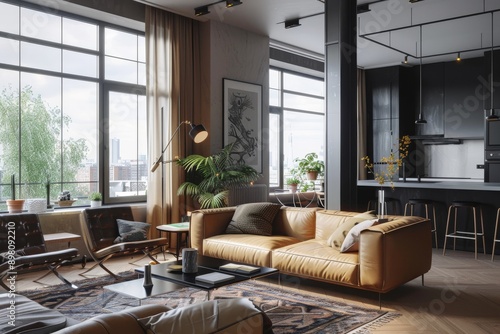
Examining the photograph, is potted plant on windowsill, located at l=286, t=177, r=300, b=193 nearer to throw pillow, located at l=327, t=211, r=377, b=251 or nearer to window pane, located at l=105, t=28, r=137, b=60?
window pane, located at l=105, t=28, r=137, b=60

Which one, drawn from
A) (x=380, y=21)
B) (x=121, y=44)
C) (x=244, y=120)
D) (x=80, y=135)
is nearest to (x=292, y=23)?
(x=380, y=21)

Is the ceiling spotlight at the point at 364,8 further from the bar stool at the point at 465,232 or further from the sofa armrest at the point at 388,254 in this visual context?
the sofa armrest at the point at 388,254

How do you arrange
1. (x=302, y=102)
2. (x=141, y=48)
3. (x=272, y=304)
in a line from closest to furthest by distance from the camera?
1. (x=272, y=304)
2. (x=141, y=48)
3. (x=302, y=102)

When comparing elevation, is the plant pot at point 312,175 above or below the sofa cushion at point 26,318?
above

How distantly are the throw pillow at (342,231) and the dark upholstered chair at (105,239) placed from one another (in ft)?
5.75

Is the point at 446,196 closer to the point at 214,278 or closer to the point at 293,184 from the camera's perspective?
the point at 293,184

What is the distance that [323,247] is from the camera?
4340mm

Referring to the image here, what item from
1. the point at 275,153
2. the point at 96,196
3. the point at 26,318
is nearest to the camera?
the point at 26,318

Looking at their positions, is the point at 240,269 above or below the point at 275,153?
below

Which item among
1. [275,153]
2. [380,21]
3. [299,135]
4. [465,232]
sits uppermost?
[380,21]

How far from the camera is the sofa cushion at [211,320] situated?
4.18ft

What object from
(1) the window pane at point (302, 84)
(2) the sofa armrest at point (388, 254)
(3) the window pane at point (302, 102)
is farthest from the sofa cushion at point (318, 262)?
(1) the window pane at point (302, 84)

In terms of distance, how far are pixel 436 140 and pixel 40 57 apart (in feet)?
24.4

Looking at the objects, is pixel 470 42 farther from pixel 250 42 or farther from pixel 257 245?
pixel 257 245
